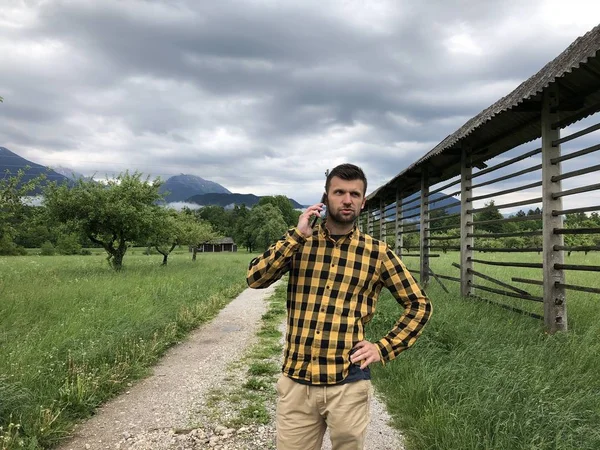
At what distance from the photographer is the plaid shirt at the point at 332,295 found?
6.75 ft

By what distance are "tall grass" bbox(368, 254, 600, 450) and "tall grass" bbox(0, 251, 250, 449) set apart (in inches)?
122

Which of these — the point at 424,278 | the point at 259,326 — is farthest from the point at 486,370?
the point at 424,278

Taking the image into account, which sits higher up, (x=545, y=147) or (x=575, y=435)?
(x=545, y=147)

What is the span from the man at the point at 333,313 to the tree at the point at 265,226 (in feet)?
200

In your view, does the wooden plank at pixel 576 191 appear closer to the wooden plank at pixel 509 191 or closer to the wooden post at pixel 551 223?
the wooden post at pixel 551 223

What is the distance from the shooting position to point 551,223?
19.3 feet

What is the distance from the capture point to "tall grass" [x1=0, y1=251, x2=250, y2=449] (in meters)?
3.70

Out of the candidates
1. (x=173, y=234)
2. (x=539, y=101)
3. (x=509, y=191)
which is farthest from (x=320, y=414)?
(x=173, y=234)

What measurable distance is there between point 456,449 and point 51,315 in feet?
23.1

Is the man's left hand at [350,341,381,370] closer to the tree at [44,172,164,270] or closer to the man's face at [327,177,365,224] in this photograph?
the man's face at [327,177,365,224]

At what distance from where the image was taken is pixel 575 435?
2.95 metres

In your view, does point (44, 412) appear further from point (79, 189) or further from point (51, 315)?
point (79, 189)

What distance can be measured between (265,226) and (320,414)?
6502cm

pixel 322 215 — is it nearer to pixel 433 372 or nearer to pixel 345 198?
pixel 345 198
